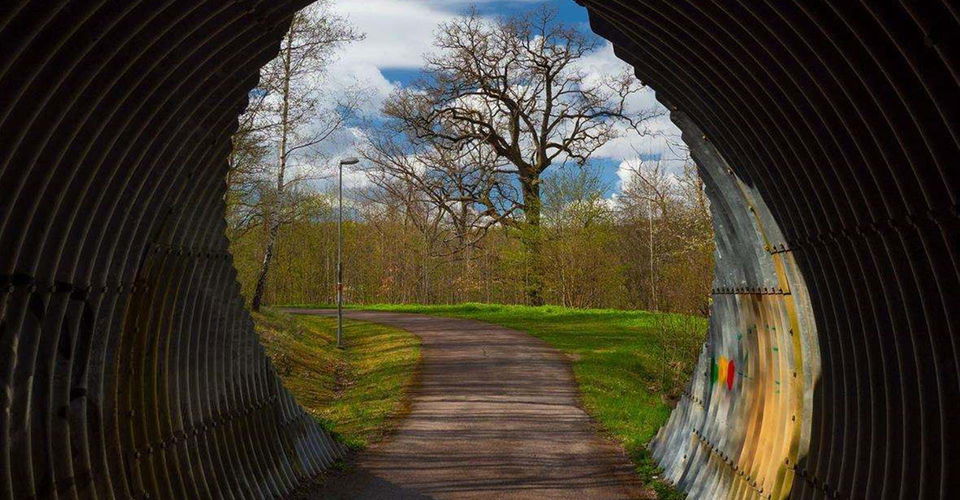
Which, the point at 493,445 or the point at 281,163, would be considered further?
the point at 281,163

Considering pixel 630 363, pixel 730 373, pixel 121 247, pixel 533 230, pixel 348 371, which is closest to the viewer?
pixel 121 247

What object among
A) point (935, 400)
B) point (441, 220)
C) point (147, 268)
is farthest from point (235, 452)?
point (441, 220)

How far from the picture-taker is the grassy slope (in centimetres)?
1517

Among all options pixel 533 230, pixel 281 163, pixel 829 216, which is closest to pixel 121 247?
pixel 829 216

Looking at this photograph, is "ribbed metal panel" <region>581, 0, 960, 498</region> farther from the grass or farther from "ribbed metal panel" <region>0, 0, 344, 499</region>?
the grass

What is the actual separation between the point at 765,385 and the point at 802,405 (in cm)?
116

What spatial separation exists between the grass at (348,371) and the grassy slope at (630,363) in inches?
151

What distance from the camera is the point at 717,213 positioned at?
30.3ft

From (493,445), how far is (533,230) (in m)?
29.0

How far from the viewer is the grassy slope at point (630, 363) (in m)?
15.2

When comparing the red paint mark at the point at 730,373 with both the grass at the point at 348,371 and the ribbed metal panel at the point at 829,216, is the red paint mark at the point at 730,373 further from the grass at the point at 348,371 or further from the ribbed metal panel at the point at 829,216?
the grass at the point at 348,371

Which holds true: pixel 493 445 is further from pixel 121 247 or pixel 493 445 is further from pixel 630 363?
pixel 630 363

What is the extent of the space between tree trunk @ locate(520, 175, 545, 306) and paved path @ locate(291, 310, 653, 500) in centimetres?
1880

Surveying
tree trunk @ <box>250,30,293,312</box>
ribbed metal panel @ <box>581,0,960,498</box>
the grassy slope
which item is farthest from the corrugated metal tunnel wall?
tree trunk @ <box>250,30,293,312</box>
